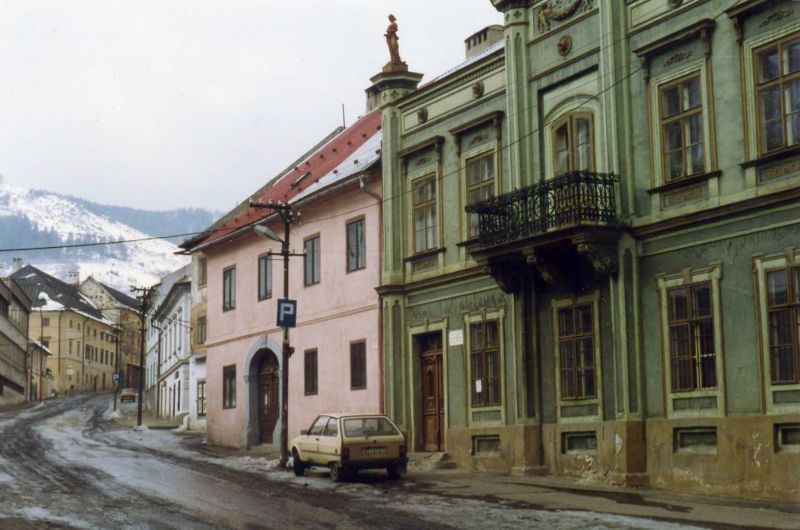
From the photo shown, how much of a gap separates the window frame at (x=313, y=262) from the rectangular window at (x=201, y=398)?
2224 cm

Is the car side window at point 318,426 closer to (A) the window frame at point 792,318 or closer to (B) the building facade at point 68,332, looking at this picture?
(A) the window frame at point 792,318

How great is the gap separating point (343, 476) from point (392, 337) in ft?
22.3

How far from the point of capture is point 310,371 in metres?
35.7

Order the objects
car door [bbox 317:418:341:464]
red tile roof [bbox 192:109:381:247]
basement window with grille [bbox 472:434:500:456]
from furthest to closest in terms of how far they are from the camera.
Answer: red tile roof [bbox 192:109:381:247] → basement window with grille [bbox 472:434:500:456] → car door [bbox 317:418:341:464]

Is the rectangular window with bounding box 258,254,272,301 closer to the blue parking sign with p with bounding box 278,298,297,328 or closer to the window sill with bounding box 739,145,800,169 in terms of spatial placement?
the blue parking sign with p with bounding box 278,298,297,328

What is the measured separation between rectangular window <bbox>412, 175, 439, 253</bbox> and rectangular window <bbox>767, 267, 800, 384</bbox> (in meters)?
11.1

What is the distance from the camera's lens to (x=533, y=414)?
2472 cm

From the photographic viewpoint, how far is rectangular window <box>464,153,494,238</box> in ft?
88.3

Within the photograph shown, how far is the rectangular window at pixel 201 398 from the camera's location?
186 ft

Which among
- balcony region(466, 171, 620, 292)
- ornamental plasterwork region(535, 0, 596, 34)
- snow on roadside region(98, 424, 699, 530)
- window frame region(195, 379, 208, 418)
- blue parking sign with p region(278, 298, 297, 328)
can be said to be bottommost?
snow on roadside region(98, 424, 699, 530)

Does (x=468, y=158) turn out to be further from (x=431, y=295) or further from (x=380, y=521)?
(x=380, y=521)

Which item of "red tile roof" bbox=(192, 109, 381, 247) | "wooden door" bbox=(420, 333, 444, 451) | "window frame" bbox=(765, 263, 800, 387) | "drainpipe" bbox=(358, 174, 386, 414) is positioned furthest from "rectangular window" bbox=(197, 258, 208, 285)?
"window frame" bbox=(765, 263, 800, 387)

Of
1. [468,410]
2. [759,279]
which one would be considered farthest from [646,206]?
[468,410]

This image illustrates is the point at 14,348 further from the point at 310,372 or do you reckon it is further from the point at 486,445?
the point at 486,445
